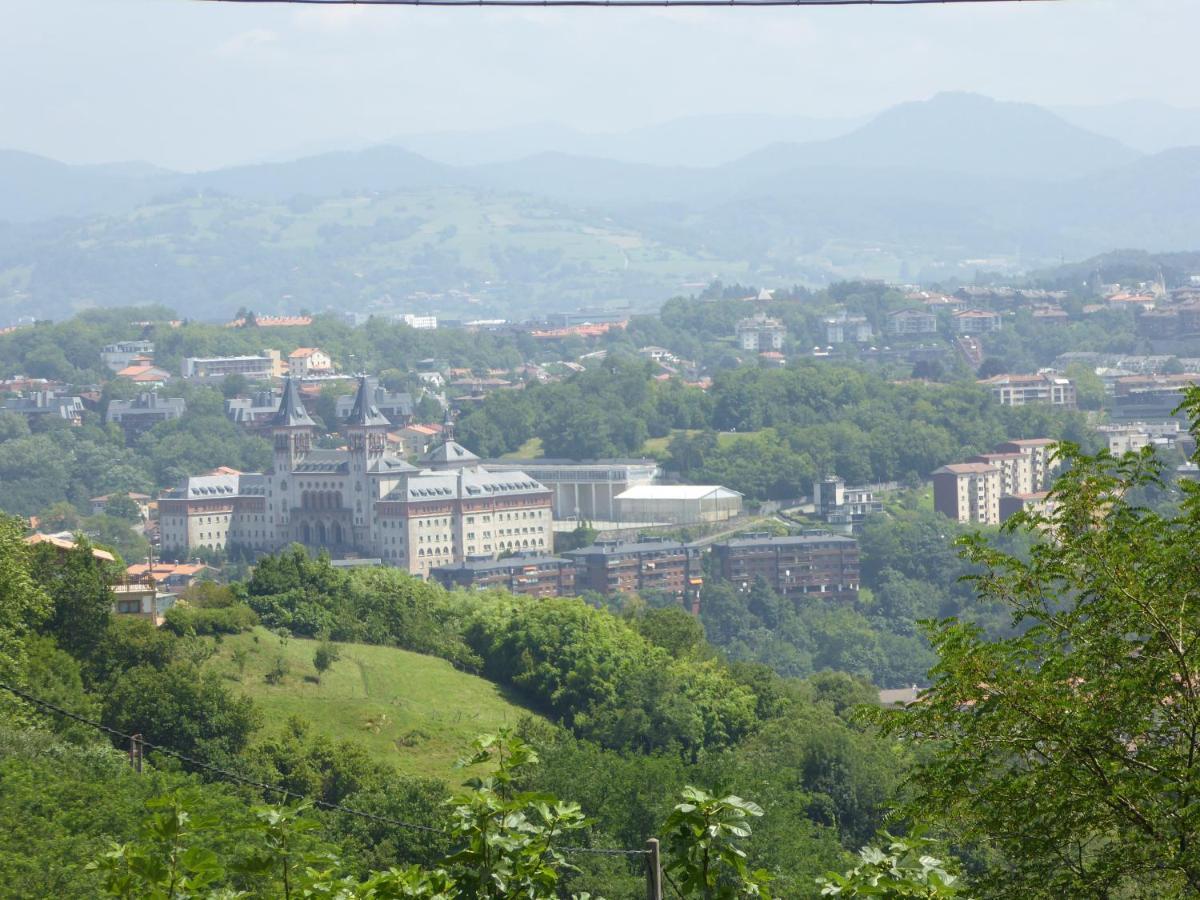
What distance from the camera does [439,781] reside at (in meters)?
20.4

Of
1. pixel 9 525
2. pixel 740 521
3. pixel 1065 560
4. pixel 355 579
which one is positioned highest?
pixel 1065 560

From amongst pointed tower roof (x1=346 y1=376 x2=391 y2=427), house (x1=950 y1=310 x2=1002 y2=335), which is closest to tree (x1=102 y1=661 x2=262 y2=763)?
pointed tower roof (x1=346 y1=376 x2=391 y2=427)

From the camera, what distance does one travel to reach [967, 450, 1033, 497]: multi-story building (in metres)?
78.9

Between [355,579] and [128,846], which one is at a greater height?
[128,846]

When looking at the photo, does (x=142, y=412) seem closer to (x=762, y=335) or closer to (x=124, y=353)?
(x=124, y=353)

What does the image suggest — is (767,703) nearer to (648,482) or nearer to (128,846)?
(128,846)

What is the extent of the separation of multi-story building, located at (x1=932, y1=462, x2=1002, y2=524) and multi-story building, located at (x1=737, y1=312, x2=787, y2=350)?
51.7 m

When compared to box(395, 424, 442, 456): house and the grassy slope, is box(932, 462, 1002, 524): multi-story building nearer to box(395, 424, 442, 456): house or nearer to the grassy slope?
box(395, 424, 442, 456): house

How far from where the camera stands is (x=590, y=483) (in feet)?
267

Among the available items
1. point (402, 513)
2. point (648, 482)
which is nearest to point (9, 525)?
point (402, 513)

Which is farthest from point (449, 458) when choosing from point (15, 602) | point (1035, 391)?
point (15, 602)

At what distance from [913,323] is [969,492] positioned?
55410 mm

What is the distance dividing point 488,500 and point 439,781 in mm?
53271

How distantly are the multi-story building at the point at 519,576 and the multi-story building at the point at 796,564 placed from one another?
505 cm
